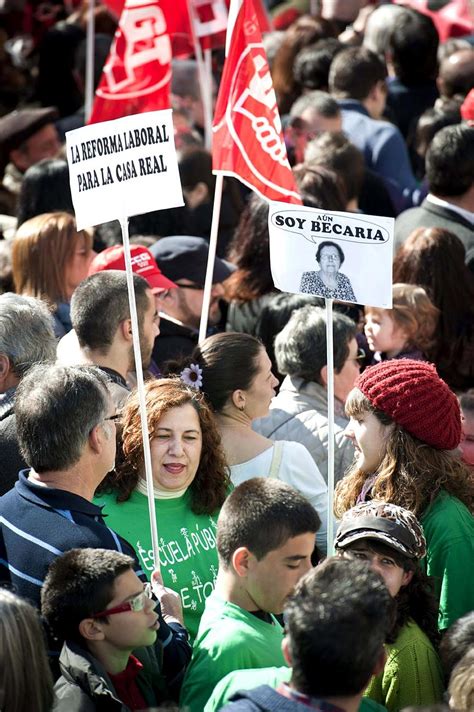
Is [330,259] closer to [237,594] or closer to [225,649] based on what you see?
[237,594]

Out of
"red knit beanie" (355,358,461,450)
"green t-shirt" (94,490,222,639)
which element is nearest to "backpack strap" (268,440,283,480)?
"green t-shirt" (94,490,222,639)

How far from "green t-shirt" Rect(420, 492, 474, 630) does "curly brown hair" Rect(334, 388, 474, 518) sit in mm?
64

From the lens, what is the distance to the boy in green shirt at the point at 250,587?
135 inches

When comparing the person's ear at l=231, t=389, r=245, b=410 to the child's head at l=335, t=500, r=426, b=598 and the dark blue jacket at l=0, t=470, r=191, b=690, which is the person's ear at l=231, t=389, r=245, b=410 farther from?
the dark blue jacket at l=0, t=470, r=191, b=690

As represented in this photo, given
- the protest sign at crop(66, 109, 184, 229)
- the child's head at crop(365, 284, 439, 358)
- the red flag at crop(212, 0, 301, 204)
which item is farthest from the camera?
→ the child's head at crop(365, 284, 439, 358)

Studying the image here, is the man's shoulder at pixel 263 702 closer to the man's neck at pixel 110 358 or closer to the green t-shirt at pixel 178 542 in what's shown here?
the green t-shirt at pixel 178 542

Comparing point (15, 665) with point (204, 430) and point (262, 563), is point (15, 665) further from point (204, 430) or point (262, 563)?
point (204, 430)

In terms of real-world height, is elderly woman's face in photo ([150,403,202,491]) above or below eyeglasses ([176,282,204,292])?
above

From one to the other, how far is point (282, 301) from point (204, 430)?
58.3 inches

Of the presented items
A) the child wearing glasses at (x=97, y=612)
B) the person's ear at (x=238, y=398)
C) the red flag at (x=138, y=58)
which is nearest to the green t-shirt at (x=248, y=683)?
the child wearing glasses at (x=97, y=612)

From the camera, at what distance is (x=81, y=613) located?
131 inches

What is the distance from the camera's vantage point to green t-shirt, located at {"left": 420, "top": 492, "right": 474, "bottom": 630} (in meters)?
4.00

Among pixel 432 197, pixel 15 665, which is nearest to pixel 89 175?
pixel 15 665

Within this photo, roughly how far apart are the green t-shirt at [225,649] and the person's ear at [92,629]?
0.98 ft
